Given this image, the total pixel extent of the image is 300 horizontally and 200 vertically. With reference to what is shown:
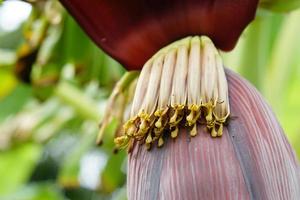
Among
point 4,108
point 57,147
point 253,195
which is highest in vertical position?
point 57,147

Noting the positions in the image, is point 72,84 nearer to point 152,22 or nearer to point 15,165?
point 15,165

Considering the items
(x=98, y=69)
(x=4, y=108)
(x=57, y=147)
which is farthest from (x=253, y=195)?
(x=57, y=147)

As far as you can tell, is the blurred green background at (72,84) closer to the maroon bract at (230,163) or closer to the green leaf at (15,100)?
the green leaf at (15,100)

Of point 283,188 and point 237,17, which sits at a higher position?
point 237,17

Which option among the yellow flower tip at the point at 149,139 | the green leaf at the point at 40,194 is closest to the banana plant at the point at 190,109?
the yellow flower tip at the point at 149,139

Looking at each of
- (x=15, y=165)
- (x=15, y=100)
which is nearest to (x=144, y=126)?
(x=15, y=100)

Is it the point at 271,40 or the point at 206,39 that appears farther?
the point at 271,40

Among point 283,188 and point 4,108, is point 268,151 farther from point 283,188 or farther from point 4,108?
point 4,108

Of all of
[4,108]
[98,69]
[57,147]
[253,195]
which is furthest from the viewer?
[57,147]

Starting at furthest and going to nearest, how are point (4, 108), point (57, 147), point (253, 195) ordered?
point (57, 147)
point (4, 108)
point (253, 195)
